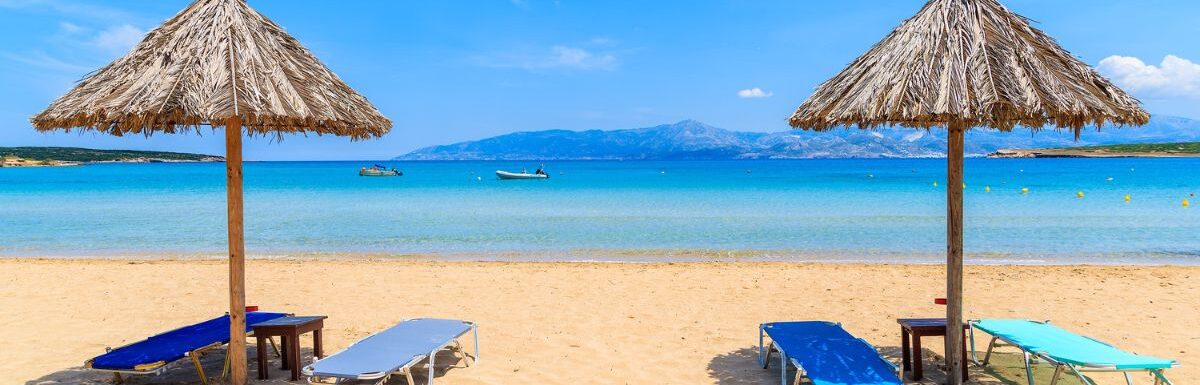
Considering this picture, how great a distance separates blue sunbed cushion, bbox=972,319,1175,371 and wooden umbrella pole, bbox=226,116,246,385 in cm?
491

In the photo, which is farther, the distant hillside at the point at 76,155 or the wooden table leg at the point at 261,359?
the distant hillside at the point at 76,155

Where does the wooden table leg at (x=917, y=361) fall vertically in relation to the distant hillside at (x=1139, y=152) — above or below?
below

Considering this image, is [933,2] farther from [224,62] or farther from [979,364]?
[224,62]

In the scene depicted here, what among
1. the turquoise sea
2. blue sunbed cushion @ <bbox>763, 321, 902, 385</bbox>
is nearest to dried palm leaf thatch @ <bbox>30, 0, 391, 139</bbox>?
blue sunbed cushion @ <bbox>763, 321, 902, 385</bbox>

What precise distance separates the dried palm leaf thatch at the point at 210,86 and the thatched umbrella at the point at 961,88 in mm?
3117

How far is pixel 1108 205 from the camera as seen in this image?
84.9 feet

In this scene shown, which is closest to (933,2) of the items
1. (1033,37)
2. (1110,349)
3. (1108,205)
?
(1033,37)

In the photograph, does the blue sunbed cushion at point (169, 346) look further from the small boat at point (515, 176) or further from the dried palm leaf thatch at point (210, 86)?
the small boat at point (515, 176)

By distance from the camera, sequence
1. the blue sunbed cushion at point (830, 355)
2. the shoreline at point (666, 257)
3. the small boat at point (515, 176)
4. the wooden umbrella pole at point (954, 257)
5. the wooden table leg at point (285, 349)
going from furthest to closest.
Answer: the small boat at point (515, 176) → the shoreline at point (666, 257) → the wooden table leg at point (285, 349) → the wooden umbrella pole at point (954, 257) → the blue sunbed cushion at point (830, 355)

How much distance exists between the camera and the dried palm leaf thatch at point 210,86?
4020 millimetres

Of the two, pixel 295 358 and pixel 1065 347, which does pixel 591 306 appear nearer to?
pixel 295 358

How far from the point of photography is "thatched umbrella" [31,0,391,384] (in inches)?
159

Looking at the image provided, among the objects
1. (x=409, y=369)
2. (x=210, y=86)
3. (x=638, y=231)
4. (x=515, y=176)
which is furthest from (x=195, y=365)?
(x=515, y=176)

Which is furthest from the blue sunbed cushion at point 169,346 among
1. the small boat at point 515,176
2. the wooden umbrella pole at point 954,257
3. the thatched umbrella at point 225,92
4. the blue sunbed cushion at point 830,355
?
the small boat at point 515,176
